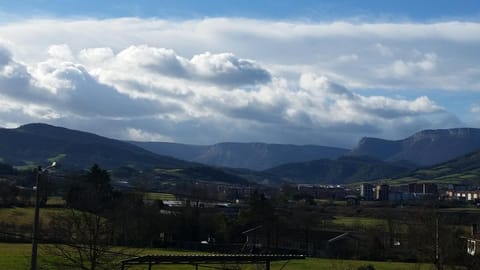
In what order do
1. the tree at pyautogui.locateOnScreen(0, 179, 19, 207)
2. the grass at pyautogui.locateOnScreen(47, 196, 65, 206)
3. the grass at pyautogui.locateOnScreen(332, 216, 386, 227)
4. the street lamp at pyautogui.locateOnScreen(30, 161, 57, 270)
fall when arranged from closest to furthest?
the street lamp at pyautogui.locateOnScreen(30, 161, 57, 270)
the grass at pyautogui.locateOnScreen(47, 196, 65, 206)
the tree at pyautogui.locateOnScreen(0, 179, 19, 207)
the grass at pyautogui.locateOnScreen(332, 216, 386, 227)

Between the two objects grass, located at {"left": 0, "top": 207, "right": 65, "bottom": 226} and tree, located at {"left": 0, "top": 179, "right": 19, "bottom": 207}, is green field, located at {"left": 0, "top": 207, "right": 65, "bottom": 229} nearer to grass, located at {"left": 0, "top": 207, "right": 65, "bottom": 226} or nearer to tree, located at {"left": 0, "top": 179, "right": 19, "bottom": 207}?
grass, located at {"left": 0, "top": 207, "right": 65, "bottom": 226}

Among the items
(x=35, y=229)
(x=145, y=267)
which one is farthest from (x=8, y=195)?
(x=35, y=229)

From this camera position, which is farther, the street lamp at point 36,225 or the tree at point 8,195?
the tree at point 8,195

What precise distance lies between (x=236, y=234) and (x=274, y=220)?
607cm

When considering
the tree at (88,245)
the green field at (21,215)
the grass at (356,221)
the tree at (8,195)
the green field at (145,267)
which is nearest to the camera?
the tree at (88,245)

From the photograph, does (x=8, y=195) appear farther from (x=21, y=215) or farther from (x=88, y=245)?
(x=88, y=245)

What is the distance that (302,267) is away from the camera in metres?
63.2

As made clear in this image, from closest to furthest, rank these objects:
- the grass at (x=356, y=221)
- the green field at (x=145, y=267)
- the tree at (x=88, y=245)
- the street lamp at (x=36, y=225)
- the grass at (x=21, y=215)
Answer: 1. the street lamp at (x=36, y=225)
2. the tree at (x=88, y=245)
3. the green field at (x=145, y=267)
4. the grass at (x=21, y=215)
5. the grass at (x=356, y=221)

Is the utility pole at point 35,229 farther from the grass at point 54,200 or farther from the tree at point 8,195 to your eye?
the tree at point 8,195

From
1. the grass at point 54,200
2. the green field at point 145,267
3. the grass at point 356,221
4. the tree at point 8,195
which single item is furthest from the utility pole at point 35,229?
the grass at point 356,221

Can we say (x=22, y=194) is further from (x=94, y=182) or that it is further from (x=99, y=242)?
(x=99, y=242)

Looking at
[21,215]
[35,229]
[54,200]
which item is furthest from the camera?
[54,200]

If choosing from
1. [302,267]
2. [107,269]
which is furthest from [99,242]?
[302,267]

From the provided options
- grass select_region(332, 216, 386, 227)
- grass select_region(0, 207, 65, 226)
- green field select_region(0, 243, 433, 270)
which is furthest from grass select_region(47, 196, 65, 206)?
grass select_region(332, 216, 386, 227)
